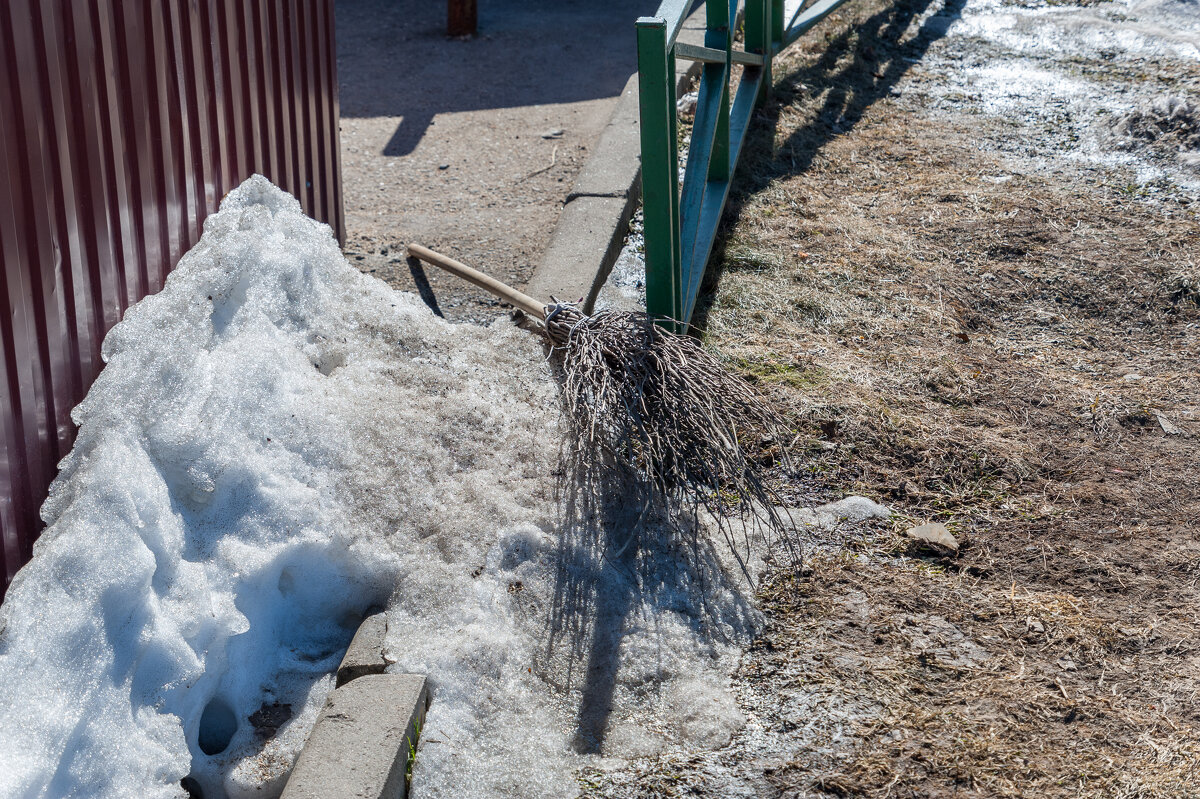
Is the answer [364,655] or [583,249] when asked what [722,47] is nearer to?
[583,249]

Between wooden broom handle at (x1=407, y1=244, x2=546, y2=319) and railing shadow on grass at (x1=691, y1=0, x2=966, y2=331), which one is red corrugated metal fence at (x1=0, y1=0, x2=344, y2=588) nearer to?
wooden broom handle at (x1=407, y1=244, x2=546, y2=319)

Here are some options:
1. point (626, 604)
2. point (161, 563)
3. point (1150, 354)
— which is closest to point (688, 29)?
point (1150, 354)

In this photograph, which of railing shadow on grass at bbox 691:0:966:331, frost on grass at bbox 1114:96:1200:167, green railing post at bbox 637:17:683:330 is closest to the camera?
green railing post at bbox 637:17:683:330

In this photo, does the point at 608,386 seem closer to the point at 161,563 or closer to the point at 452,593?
the point at 452,593

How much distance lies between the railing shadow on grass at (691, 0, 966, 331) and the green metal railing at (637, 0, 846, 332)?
0.24 meters

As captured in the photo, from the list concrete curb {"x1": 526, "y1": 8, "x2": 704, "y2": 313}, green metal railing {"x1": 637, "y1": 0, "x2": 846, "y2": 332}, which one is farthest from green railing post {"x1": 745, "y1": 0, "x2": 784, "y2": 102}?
concrete curb {"x1": 526, "y1": 8, "x2": 704, "y2": 313}

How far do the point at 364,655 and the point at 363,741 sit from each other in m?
0.32

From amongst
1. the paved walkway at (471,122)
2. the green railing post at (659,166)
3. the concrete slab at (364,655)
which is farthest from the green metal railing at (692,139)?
the concrete slab at (364,655)

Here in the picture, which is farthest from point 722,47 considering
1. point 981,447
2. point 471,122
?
point 471,122

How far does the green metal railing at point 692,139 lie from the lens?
316 centimetres

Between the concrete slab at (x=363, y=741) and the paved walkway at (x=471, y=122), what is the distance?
6.49 ft

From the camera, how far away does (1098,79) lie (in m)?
6.66

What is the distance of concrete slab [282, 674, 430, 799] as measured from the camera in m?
2.20

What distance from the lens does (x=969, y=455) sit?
3.45 meters
